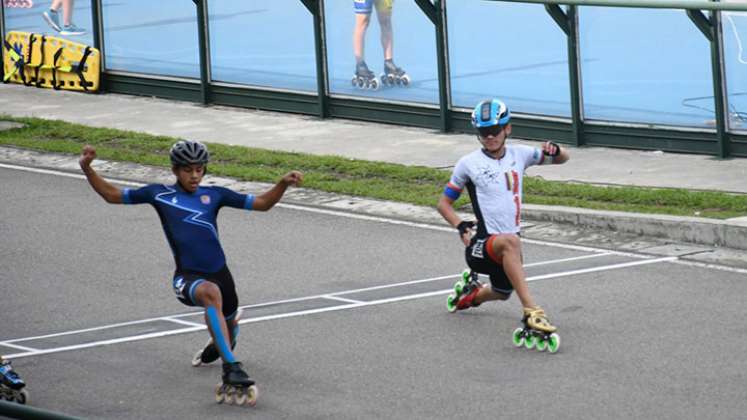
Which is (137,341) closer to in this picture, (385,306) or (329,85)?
(385,306)

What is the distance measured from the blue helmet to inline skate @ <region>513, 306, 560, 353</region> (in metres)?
1.34

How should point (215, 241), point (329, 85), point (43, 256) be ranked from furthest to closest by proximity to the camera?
point (329, 85) < point (43, 256) < point (215, 241)

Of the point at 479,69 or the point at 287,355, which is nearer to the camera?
the point at 287,355

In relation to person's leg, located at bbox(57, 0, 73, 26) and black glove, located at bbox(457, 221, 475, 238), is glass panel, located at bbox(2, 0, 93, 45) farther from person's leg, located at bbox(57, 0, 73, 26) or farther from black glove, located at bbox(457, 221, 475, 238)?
black glove, located at bbox(457, 221, 475, 238)

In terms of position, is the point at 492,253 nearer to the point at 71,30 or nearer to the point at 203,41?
the point at 203,41

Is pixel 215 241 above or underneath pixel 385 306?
above

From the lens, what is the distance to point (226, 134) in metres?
20.7

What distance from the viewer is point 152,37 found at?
23875mm

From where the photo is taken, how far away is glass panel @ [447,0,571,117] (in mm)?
19078

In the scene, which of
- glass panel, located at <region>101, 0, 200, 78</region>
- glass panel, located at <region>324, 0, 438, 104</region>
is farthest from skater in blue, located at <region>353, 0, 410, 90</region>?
glass panel, located at <region>101, 0, 200, 78</region>

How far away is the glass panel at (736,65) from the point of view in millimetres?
17266

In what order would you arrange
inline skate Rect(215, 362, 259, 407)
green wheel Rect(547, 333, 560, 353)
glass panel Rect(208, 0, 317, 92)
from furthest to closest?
glass panel Rect(208, 0, 317, 92) → green wheel Rect(547, 333, 560, 353) → inline skate Rect(215, 362, 259, 407)

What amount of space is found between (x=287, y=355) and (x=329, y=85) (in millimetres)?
11075

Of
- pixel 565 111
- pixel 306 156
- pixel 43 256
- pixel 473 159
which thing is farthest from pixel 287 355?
pixel 565 111
